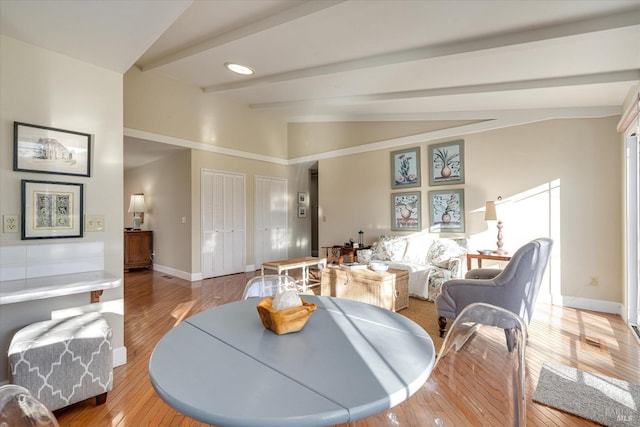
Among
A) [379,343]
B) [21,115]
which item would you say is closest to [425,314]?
[379,343]

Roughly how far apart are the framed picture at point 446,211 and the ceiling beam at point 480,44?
243cm

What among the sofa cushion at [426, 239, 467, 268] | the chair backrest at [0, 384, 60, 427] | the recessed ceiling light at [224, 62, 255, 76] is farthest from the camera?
the sofa cushion at [426, 239, 467, 268]

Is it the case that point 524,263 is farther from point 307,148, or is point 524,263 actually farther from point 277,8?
point 307,148

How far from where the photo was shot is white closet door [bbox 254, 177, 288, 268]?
21.6 feet

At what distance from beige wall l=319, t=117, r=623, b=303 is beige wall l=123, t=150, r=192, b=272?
4.25 meters

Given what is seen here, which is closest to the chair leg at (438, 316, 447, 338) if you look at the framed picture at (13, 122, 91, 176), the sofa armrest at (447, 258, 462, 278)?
the sofa armrest at (447, 258, 462, 278)

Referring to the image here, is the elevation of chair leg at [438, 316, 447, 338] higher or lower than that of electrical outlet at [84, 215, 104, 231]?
lower

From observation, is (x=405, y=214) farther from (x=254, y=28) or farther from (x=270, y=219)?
(x=254, y=28)

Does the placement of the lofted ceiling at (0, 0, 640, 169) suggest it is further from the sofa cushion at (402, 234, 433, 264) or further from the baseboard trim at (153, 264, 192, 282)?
the baseboard trim at (153, 264, 192, 282)

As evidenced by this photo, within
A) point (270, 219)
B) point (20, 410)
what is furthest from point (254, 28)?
point (270, 219)

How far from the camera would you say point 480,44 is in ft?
8.46

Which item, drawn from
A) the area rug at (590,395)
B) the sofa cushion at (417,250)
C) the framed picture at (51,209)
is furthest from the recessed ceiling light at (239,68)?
the area rug at (590,395)

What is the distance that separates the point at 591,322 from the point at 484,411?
11.2 feet

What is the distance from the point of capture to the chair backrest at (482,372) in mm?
918
